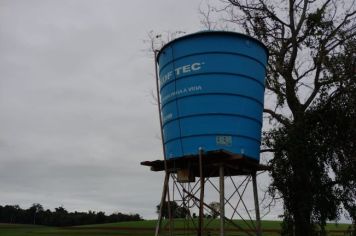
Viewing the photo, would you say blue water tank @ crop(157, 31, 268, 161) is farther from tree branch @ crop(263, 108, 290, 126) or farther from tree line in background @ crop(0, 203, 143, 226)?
tree line in background @ crop(0, 203, 143, 226)

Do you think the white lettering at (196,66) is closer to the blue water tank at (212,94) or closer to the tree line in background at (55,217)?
the blue water tank at (212,94)

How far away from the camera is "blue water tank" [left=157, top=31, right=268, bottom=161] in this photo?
33.9ft

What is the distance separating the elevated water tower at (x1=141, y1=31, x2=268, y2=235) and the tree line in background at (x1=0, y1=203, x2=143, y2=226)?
73345 millimetres

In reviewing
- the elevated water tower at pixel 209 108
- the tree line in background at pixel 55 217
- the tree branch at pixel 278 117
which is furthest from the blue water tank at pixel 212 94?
the tree line in background at pixel 55 217

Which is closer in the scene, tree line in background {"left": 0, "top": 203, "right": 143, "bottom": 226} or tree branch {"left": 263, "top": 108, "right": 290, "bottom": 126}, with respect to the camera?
tree branch {"left": 263, "top": 108, "right": 290, "bottom": 126}

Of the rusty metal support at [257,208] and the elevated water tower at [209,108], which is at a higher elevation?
the elevated water tower at [209,108]

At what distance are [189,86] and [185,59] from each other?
0.68m

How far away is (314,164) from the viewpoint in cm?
1384

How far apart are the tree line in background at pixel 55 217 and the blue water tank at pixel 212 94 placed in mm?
73668

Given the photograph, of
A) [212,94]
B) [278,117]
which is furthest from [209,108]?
[278,117]

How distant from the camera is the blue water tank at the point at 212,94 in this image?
1034 centimetres

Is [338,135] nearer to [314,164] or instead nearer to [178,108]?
[314,164]

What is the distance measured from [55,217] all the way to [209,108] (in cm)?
9044

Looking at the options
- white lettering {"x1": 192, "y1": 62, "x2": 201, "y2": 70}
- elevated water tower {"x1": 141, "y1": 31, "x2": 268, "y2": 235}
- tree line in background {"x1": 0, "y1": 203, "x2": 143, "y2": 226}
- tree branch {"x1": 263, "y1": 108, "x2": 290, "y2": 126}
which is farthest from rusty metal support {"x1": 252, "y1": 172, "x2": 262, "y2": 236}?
tree line in background {"x1": 0, "y1": 203, "x2": 143, "y2": 226}
